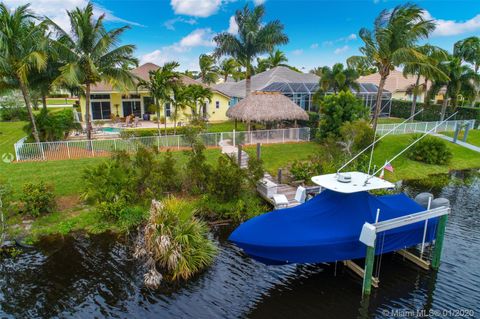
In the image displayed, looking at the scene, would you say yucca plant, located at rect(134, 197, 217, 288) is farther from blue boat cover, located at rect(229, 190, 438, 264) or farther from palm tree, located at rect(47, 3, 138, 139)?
palm tree, located at rect(47, 3, 138, 139)

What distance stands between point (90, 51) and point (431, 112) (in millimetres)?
33679

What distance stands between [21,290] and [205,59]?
138 ft

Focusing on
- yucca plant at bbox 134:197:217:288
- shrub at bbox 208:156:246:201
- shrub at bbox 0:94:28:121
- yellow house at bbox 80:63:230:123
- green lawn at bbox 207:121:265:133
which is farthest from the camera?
shrub at bbox 0:94:28:121

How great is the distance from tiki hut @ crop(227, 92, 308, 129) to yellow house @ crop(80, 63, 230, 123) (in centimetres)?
585

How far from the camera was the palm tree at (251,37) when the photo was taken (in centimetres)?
2527

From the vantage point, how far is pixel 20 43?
1617 cm

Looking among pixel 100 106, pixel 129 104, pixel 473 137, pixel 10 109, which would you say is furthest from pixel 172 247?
pixel 10 109

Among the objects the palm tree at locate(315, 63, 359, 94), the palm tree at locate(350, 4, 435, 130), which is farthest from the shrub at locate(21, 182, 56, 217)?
the palm tree at locate(315, 63, 359, 94)

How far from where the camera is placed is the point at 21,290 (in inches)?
334

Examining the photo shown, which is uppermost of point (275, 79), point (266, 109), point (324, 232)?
point (275, 79)

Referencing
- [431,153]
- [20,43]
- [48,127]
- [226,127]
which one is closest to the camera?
[20,43]

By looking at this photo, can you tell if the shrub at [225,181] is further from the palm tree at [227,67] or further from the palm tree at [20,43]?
the palm tree at [227,67]

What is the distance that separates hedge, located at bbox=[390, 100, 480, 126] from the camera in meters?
32.5

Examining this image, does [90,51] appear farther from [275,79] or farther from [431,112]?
[431,112]
